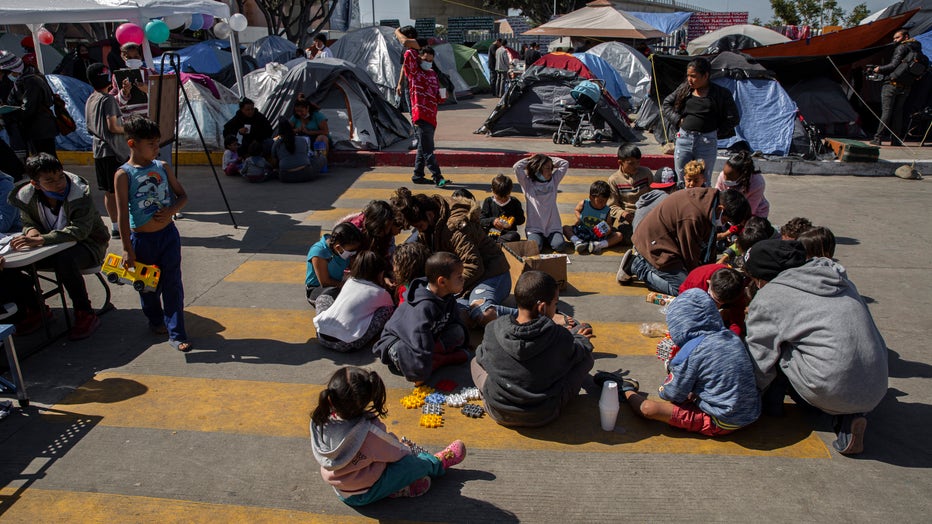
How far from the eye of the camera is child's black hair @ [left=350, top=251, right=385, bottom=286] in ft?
15.6

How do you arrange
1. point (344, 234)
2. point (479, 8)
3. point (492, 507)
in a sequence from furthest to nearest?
point (479, 8)
point (344, 234)
point (492, 507)

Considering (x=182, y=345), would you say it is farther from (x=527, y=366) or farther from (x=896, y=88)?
(x=896, y=88)

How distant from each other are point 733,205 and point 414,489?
380 cm

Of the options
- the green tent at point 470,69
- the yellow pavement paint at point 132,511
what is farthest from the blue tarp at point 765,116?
the green tent at point 470,69

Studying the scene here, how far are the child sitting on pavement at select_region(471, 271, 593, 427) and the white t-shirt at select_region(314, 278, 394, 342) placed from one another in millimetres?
1141

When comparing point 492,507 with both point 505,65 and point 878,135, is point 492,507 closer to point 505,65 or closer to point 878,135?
point 878,135

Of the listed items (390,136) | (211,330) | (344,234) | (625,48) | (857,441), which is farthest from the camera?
(625,48)

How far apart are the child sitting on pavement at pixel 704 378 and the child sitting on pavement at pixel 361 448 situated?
151cm

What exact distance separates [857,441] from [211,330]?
15.3 feet

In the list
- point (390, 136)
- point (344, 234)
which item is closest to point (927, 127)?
point (390, 136)

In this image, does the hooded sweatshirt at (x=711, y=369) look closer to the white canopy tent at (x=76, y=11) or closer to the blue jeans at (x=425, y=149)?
the blue jeans at (x=425, y=149)

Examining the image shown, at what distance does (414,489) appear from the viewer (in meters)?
3.40

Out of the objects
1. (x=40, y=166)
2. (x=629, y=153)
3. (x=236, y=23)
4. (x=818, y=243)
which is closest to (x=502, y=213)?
(x=629, y=153)

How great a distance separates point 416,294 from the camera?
174 inches
